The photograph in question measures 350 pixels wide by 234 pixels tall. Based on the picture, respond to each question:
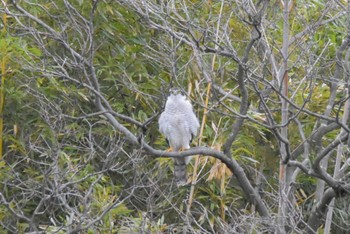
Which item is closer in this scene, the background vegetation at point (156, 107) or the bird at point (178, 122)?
the background vegetation at point (156, 107)

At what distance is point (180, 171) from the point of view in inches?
227

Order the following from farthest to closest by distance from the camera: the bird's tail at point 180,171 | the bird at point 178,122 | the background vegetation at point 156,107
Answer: the bird at point 178,122 < the bird's tail at point 180,171 < the background vegetation at point 156,107

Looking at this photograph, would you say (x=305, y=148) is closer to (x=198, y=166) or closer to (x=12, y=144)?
(x=198, y=166)

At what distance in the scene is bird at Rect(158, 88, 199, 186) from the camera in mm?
5914

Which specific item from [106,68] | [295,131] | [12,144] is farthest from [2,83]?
[295,131]

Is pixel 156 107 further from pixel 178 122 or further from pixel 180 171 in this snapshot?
pixel 180 171

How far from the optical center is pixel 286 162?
4.50m

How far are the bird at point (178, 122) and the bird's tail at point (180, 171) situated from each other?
0.25 ft

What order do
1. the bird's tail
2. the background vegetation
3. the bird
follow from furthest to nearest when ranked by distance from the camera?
the bird → the bird's tail → the background vegetation

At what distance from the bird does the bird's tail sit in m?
0.08

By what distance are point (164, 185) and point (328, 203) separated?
1.57 metres

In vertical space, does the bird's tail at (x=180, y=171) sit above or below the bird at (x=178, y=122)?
below

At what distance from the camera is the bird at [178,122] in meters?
5.91

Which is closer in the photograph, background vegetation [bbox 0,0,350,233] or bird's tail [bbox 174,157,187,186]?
background vegetation [bbox 0,0,350,233]
